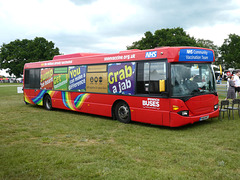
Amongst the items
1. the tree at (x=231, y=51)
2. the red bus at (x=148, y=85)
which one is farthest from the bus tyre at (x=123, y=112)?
the tree at (x=231, y=51)

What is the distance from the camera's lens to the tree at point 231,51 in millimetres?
66431

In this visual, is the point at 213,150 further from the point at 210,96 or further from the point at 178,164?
the point at 210,96

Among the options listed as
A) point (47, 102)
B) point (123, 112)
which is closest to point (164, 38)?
point (47, 102)

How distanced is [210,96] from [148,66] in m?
2.35

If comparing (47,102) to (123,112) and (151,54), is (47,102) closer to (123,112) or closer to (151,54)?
(123,112)

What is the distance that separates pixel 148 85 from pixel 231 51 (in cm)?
6944

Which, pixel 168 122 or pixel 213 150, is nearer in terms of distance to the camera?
pixel 213 150

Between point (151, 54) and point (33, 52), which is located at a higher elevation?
point (33, 52)

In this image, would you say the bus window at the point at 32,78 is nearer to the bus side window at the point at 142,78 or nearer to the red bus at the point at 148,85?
the red bus at the point at 148,85

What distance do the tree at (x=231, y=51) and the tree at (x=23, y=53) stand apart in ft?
150

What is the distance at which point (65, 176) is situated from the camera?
4551 millimetres

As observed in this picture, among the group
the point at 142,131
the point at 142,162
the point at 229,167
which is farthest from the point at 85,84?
the point at 229,167

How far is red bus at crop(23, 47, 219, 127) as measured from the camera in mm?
8055

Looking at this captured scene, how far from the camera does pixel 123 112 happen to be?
9.74 m
